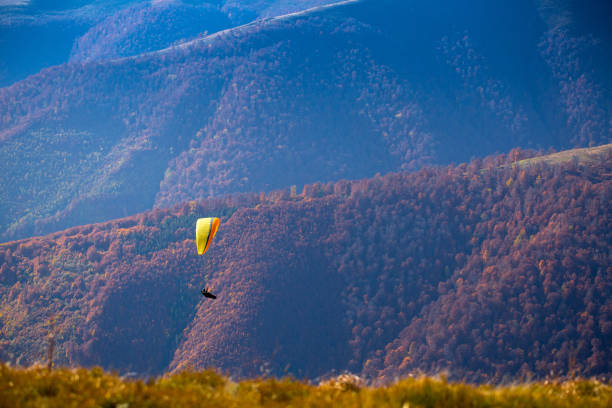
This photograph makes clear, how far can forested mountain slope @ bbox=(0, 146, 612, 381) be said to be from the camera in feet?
456

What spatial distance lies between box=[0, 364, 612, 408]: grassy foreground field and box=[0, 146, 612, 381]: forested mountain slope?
13020 centimetres

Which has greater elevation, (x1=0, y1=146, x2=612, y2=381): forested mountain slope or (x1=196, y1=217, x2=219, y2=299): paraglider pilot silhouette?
(x1=196, y1=217, x2=219, y2=299): paraglider pilot silhouette

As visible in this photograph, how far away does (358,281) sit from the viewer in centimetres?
16888

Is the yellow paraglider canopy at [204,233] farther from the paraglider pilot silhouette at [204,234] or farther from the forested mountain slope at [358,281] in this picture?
the forested mountain slope at [358,281]

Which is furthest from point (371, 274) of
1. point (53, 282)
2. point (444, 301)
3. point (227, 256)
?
point (53, 282)

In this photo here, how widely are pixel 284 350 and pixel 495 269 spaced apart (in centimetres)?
7099

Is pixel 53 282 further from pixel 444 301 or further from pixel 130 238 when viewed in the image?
pixel 444 301

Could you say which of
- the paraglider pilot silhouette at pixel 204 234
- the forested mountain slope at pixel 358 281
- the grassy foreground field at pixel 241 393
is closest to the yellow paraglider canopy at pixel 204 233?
the paraglider pilot silhouette at pixel 204 234

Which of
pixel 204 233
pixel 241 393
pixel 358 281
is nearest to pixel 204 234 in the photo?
pixel 204 233

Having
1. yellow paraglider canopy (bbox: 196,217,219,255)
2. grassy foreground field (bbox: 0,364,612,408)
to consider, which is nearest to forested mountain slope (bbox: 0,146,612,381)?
yellow paraglider canopy (bbox: 196,217,219,255)

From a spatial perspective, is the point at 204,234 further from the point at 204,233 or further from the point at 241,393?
the point at 241,393

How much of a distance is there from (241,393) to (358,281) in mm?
159862

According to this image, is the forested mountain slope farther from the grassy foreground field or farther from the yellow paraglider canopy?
the grassy foreground field

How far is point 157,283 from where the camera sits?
17250 centimetres
